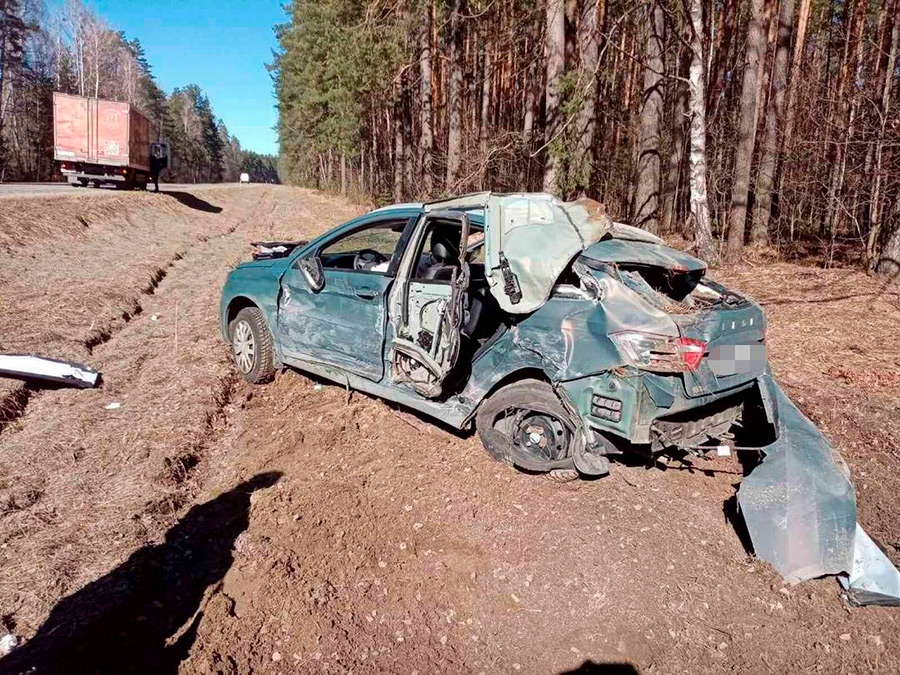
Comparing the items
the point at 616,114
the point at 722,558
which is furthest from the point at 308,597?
the point at 616,114

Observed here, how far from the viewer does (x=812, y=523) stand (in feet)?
10.2

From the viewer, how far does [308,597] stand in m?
2.95

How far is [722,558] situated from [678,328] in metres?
1.37

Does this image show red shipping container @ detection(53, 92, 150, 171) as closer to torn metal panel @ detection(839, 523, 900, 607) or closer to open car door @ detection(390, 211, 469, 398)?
open car door @ detection(390, 211, 469, 398)

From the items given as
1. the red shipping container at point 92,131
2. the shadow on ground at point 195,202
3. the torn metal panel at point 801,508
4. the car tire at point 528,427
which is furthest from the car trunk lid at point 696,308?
Result: the red shipping container at point 92,131

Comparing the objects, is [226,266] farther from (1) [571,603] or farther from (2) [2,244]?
(1) [571,603]

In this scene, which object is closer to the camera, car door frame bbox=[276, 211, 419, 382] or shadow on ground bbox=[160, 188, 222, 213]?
car door frame bbox=[276, 211, 419, 382]

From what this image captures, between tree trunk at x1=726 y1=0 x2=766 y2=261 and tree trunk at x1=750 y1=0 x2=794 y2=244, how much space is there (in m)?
1.37

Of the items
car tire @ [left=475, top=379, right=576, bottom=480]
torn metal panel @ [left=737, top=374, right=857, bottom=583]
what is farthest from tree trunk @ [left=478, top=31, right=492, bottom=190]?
torn metal panel @ [left=737, top=374, right=857, bottom=583]

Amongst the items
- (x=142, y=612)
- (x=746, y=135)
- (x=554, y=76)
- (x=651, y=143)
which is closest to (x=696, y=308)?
(x=142, y=612)

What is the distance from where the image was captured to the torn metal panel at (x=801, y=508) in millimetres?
3049

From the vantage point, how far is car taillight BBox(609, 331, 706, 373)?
336cm

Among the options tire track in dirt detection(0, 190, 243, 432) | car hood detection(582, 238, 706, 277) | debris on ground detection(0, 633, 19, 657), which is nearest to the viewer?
debris on ground detection(0, 633, 19, 657)

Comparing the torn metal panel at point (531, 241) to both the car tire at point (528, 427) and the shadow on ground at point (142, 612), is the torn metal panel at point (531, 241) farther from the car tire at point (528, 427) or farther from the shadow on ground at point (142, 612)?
the shadow on ground at point (142, 612)
